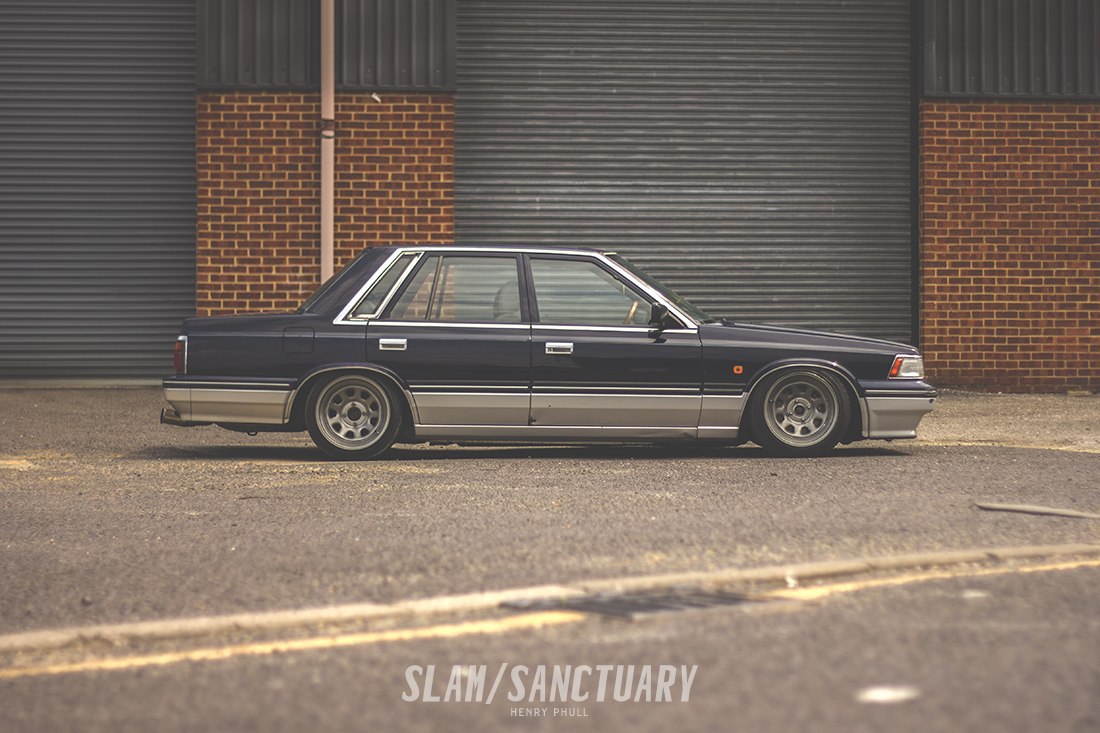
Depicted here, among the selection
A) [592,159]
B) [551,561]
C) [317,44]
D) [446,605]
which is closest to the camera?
[446,605]

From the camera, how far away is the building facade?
54.1ft

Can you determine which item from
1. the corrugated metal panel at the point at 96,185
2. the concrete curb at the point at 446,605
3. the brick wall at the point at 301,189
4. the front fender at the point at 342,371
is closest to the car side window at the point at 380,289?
the front fender at the point at 342,371

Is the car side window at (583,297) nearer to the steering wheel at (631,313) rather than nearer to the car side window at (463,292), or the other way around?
the steering wheel at (631,313)

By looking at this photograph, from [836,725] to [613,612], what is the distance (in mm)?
1489

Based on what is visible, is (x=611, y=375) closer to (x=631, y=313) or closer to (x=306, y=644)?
(x=631, y=313)

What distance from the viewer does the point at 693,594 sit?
5793 millimetres

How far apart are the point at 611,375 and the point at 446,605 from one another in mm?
4904

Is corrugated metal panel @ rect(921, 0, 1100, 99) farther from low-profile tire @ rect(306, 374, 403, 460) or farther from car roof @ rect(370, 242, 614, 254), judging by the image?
low-profile tire @ rect(306, 374, 403, 460)

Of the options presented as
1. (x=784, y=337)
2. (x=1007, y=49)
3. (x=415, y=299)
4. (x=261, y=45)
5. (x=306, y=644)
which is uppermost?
(x=1007, y=49)

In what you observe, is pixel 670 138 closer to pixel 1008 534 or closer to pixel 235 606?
pixel 1008 534

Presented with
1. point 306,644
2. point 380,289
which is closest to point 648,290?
point 380,289

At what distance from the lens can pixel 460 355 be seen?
10.3 m

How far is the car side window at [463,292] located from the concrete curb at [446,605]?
4.55m

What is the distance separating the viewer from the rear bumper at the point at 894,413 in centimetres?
1047
